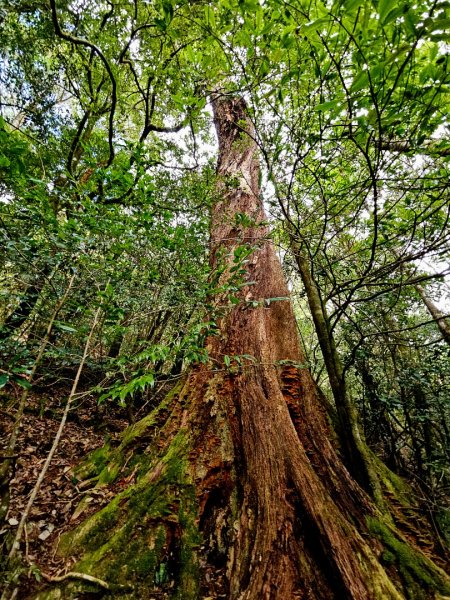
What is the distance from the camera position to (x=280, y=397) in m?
2.80

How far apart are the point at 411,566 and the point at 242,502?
1.25 m

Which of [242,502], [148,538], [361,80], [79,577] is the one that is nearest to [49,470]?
[79,577]

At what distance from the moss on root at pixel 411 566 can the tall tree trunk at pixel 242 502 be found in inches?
2.6

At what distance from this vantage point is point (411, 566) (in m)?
2.03

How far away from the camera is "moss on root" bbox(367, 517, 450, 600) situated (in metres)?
1.91

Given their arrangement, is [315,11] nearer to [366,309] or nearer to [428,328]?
[366,309]

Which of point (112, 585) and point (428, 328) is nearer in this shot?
point (112, 585)

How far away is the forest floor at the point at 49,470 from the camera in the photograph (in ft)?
7.43

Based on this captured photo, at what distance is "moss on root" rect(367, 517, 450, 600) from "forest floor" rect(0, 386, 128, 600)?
2352 millimetres

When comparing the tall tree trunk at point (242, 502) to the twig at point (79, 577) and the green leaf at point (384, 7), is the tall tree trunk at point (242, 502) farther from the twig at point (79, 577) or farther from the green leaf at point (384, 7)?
the green leaf at point (384, 7)

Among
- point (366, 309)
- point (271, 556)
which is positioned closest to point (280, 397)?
point (271, 556)

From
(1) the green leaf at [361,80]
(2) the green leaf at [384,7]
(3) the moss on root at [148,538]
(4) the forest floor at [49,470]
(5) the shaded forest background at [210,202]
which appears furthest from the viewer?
(4) the forest floor at [49,470]

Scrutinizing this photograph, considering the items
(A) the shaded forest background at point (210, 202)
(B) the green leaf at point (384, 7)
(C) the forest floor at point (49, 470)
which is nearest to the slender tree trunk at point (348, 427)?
(A) the shaded forest background at point (210, 202)

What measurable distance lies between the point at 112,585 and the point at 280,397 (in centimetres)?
186
